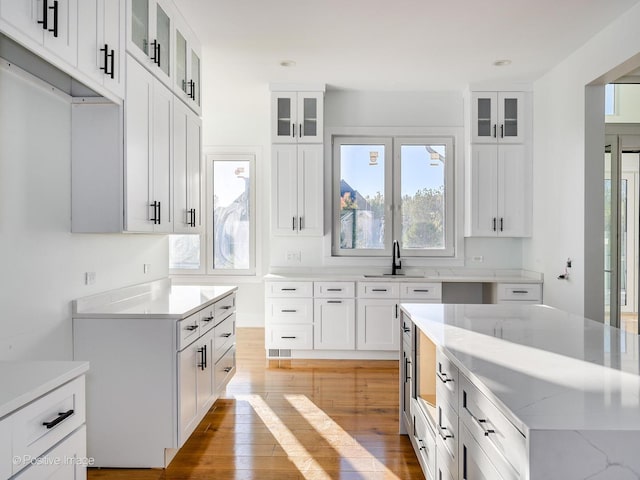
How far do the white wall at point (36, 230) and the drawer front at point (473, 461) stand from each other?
1924 mm

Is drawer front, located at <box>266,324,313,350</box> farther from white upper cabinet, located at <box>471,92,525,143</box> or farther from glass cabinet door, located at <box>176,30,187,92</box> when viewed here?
white upper cabinet, located at <box>471,92,525,143</box>

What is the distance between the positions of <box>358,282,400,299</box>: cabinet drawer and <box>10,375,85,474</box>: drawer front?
312 cm

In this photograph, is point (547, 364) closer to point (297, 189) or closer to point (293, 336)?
point (293, 336)

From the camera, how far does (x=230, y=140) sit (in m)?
5.68

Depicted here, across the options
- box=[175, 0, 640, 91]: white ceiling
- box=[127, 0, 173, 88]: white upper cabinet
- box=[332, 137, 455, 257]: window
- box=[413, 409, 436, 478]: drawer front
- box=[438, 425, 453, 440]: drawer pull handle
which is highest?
box=[175, 0, 640, 91]: white ceiling

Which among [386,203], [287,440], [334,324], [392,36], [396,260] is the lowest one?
[287,440]

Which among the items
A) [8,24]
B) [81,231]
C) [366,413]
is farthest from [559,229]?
[8,24]

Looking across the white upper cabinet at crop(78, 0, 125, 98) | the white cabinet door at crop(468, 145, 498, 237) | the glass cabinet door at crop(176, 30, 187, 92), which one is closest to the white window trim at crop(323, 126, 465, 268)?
the white cabinet door at crop(468, 145, 498, 237)

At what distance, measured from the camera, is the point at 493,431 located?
1252 mm

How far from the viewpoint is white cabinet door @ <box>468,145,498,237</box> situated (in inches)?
182

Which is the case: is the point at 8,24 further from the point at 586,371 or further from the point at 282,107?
the point at 282,107

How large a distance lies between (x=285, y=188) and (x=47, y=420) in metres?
3.48

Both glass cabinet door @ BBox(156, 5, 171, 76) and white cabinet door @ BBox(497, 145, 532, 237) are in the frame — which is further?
white cabinet door @ BBox(497, 145, 532, 237)

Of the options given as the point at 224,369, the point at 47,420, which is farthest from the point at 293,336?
the point at 47,420
